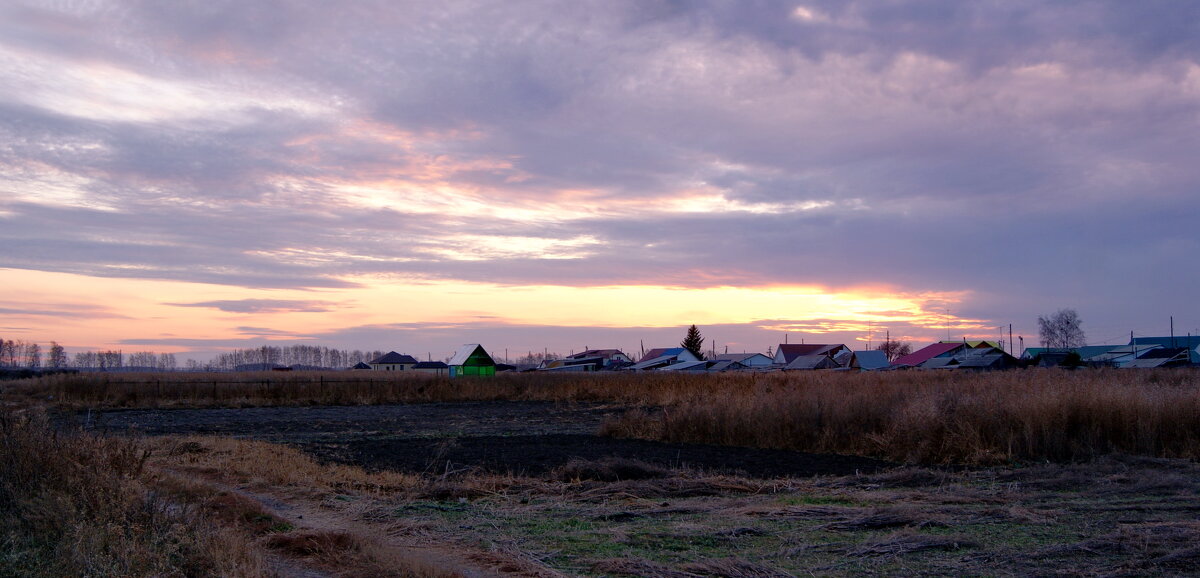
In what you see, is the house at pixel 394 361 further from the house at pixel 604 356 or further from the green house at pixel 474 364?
the green house at pixel 474 364

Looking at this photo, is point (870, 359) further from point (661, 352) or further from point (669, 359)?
point (661, 352)

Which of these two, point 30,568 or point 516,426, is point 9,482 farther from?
point 516,426

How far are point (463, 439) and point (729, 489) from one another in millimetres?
11368

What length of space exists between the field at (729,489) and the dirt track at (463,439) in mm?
165

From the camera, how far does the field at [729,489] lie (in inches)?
280

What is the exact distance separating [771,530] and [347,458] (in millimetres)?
11166

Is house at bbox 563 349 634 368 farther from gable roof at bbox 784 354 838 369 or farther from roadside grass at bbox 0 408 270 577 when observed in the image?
roadside grass at bbox 0 408 270 577

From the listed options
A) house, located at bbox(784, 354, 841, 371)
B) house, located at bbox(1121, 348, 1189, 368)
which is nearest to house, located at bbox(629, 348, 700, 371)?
house, located at bbox(784, 354, 841, 371)

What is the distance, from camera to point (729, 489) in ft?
38.4

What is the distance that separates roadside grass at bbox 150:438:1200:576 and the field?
0.13ft

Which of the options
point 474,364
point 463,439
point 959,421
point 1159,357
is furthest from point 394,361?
point 959,421

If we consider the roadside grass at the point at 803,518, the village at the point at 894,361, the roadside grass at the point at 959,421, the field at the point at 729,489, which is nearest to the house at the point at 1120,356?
the village at the point at 894,361

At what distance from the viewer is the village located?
2164 inches

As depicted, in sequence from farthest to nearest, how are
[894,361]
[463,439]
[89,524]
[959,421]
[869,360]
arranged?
[894,361] → [869,360] → [463,439] → [959,421] → [89,524]
